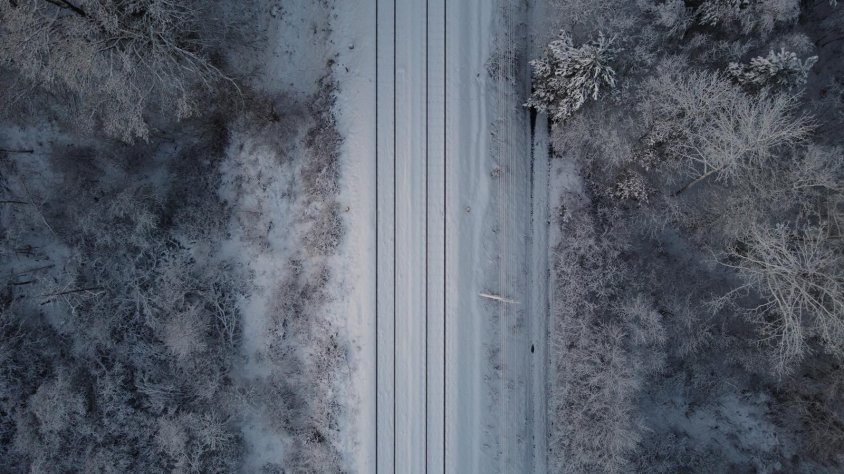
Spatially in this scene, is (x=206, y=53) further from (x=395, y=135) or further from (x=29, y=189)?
(x=29, y=189)

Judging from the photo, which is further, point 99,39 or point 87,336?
point 87,336

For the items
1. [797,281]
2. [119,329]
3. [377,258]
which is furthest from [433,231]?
[797,281]

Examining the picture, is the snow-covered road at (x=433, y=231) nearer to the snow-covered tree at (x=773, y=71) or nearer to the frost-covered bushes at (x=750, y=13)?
the frost-covered bushes at (x=750, y=13)

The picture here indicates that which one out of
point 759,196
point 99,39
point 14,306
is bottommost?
point 14,306

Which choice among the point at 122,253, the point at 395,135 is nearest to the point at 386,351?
the point at 395,135

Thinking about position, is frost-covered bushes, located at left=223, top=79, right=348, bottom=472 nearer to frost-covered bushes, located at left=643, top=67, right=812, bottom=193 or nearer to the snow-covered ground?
the snow-covered ground

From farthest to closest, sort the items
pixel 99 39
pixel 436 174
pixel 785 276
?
1. pixel 436 174
2. pixel 785 276
3. pixel 99 39
